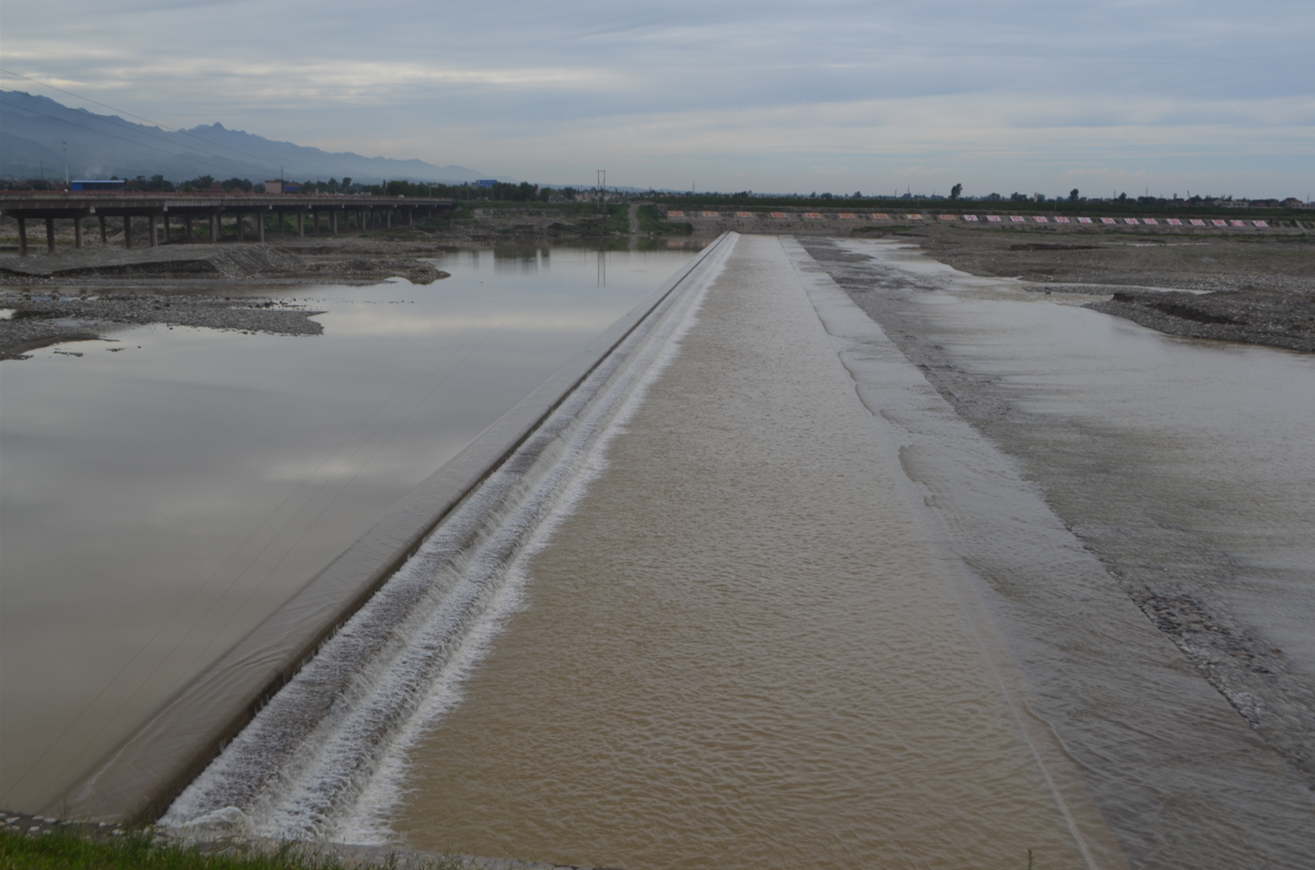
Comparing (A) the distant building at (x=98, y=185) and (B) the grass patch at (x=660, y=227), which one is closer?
(A) the distant building at (x=98, y=185)

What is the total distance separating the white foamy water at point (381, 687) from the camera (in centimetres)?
386

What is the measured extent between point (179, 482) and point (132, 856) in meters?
5.80

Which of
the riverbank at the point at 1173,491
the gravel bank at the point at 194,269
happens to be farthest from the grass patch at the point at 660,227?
the riverbank at the point at 1173,491

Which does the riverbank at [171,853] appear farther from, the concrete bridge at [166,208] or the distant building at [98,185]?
the distant building at [98,185]

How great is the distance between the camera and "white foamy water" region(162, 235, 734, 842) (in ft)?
12.7

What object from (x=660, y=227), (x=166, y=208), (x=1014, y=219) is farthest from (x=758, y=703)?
(x=1014, y=219)

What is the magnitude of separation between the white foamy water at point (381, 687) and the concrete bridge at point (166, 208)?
124ft

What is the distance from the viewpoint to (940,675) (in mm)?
5109

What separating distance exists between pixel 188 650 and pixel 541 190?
12950cm

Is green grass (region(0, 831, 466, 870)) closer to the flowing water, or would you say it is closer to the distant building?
the flowing water

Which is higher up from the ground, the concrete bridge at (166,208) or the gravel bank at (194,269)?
the concrete bridge at (166,208)

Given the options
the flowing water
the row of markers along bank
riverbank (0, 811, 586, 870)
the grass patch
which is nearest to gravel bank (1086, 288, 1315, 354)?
the flowing water

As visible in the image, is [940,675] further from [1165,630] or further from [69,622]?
[69,622]

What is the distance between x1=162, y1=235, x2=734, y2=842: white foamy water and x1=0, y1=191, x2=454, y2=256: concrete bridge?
3781cm
